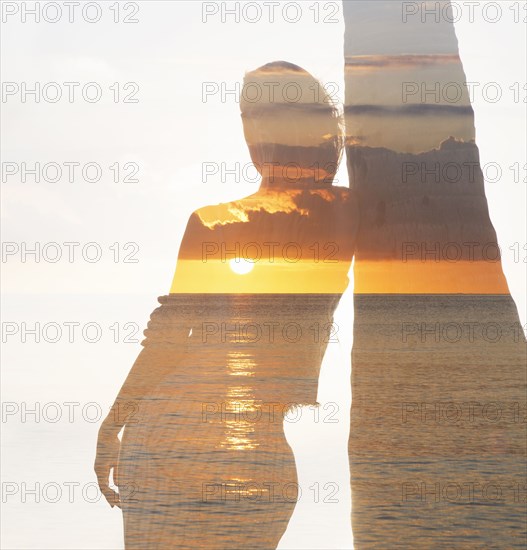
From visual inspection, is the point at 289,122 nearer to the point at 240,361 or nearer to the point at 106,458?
the point at 240,361

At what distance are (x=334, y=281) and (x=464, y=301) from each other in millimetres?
474

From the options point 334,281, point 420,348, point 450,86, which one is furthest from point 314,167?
point 420,348

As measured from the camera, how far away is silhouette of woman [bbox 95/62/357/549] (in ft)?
5.33

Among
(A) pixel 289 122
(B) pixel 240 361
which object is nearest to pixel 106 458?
(B) pixel 240 361

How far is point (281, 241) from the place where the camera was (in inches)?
69.5

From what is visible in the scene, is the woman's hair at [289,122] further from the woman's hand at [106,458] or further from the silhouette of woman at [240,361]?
the woman's hand at [106,458]

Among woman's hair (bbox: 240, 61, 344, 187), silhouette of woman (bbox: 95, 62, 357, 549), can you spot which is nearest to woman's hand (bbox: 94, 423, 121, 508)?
silhouette of woman (bbox: 95, 62, 357, 549)

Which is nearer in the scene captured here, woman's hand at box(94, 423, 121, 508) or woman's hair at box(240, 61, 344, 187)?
woman's hand at box(94, 423, 121, 508)

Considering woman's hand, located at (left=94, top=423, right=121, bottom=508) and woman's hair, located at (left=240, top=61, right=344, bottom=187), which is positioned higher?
woman's hair, located at (left=240, top=61, right=344, bottom=187)

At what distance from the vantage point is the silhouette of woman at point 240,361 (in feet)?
5.33

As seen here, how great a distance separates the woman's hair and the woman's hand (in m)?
0.68

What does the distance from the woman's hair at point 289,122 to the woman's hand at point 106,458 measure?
676 millimetres

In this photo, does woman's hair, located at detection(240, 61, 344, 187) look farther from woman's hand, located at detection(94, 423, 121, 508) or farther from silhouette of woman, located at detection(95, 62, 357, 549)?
woman's hand, located at detection(94, 423, 121, 508)

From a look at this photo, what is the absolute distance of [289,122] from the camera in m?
1.84
